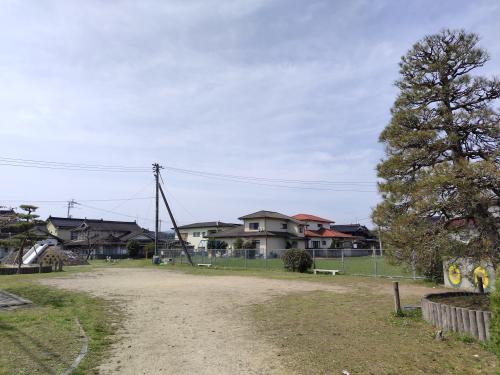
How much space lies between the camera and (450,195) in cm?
739

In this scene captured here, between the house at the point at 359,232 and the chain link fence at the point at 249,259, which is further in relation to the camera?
the house at the point at 359,232

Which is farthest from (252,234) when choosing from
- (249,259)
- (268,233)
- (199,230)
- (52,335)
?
(52,335)

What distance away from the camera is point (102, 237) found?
5494cm

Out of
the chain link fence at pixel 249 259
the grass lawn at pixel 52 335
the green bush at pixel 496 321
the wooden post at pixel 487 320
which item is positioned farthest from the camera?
the chain link fence at pixel 249 259

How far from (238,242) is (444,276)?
94.9ft

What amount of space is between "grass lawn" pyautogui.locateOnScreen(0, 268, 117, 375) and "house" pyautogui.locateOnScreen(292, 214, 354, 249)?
129 feet

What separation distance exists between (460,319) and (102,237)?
2129 inches

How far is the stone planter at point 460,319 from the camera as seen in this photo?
6.52 meters

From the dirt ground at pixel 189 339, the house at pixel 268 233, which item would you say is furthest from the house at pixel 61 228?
the dirt ground at pixel 189 339

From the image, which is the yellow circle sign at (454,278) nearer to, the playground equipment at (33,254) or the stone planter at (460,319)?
the stone planter at (460,319)

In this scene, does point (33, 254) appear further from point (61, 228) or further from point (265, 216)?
point (61, 228)

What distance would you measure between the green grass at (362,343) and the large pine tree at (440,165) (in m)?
1.54

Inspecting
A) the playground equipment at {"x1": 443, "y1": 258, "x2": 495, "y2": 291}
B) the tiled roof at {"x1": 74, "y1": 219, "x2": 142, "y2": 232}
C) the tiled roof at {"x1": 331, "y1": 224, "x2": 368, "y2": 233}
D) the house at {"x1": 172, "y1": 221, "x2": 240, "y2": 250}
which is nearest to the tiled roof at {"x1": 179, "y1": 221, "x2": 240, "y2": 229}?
the house at {"x1": 172, "y1": 221, "x2": 240, "y2": 250}

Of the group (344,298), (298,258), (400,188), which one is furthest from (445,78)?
(298,258)
